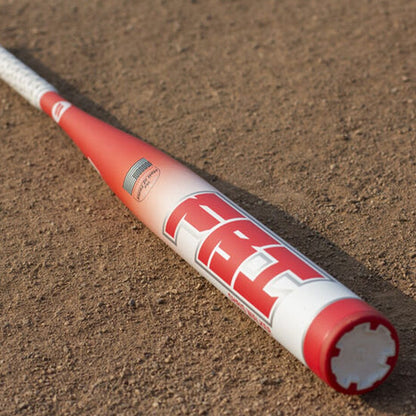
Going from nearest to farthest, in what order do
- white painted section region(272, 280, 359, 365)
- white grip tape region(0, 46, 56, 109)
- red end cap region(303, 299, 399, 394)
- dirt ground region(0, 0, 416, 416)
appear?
1. red end cap region(303, 299, 399, 394)
2. white painted section region(272, 280, 359, 365)
3. dirt ground region(0, 0, 416, 416)
4. white grip tape region(0, 46, 56, 109)

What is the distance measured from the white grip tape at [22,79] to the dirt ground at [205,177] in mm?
181

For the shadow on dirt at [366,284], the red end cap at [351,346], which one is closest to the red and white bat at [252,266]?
the red end cap at [351,346]

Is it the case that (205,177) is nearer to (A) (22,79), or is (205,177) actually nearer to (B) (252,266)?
(B) (252,266)

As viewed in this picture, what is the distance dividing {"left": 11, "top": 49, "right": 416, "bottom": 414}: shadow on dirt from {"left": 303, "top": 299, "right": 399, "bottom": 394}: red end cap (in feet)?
0.41

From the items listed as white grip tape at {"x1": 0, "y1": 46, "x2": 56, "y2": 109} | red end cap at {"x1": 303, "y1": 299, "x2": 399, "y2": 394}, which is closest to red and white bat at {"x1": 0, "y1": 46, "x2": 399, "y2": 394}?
red end cap at {"x1": 303, "y1": 299, "x2": 399, "y2": 394}

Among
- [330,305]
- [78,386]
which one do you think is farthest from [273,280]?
[78,386]

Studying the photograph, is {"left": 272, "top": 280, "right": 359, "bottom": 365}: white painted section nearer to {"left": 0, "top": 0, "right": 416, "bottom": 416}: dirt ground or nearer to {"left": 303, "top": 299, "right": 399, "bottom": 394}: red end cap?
{"left": 303, "top": 299, "right": 399, "bottom": 394}: red end cap

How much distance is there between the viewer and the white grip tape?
4.65m

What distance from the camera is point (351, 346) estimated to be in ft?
9.11

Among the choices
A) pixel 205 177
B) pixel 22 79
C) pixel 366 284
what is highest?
pixel 22 79

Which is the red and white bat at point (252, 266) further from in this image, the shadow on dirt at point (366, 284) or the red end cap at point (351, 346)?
the shadow on dirt at point (366, 284)

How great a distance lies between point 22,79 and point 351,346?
3.09 m

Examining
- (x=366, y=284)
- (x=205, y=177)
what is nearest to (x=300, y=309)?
(x=366, y=284)

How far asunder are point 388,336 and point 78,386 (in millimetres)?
1343
